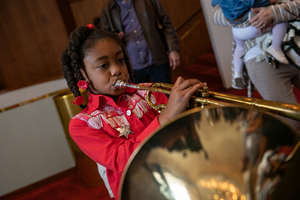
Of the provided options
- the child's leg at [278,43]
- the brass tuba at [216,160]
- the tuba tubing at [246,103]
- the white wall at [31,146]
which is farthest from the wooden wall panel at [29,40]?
the brass tuba at [216,160]

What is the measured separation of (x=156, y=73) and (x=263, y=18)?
986 mm

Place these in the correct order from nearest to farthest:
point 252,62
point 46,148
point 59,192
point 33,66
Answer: point 252,62, point 59,192, point 46,148, point 33,66

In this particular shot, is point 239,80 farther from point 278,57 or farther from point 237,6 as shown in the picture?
point 237,6

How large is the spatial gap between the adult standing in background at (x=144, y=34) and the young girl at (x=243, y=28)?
2.21 feet

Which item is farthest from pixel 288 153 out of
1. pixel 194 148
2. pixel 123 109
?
pixel 123 109

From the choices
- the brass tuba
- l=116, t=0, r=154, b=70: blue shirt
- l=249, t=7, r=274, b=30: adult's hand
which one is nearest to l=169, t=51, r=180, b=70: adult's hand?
l=116, t=0, r=154, b=70: blue shirt

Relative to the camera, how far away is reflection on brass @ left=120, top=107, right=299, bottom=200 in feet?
1.59

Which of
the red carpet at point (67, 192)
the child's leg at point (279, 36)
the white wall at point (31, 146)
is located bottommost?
the red carpet at point (67, 192)

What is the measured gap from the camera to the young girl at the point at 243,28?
1.09 metres

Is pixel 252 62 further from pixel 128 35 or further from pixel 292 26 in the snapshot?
pixel 128 35

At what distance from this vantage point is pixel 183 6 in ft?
13.8

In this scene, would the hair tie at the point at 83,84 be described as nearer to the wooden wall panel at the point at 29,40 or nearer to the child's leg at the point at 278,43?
the child's leg at the point at 278,43

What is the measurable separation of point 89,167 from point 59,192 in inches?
18.5

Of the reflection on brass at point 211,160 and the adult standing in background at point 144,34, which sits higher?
the adult standing in background at point 144,34
